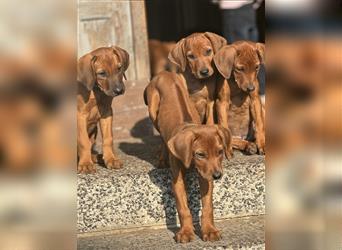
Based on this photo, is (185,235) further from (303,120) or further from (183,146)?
(303,120)

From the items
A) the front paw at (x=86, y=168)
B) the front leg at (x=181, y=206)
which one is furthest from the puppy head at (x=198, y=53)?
the front paw at (x=86, y=168)

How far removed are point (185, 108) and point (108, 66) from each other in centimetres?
49

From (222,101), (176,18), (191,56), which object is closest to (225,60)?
(191,56)

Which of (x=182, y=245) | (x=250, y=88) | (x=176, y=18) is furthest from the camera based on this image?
(x=176, y=18)

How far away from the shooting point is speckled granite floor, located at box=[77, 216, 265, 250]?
2945 mm

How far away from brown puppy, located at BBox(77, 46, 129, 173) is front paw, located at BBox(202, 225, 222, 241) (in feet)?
2.40

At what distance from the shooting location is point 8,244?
1.20 meters

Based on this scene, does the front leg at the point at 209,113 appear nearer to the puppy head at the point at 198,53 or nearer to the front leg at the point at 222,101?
the front leg at the point at 222,101

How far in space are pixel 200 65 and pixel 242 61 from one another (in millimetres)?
247

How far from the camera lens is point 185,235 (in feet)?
9.80

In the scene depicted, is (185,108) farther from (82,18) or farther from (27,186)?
(27,186)

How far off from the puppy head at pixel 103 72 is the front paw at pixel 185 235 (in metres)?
0.83

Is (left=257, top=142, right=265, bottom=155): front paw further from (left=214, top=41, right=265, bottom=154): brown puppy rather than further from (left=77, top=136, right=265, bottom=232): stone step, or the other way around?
(left=77, top=136, right=265, bottom=232): stone step

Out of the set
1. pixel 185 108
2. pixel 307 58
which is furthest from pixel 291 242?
pixel 185 108
